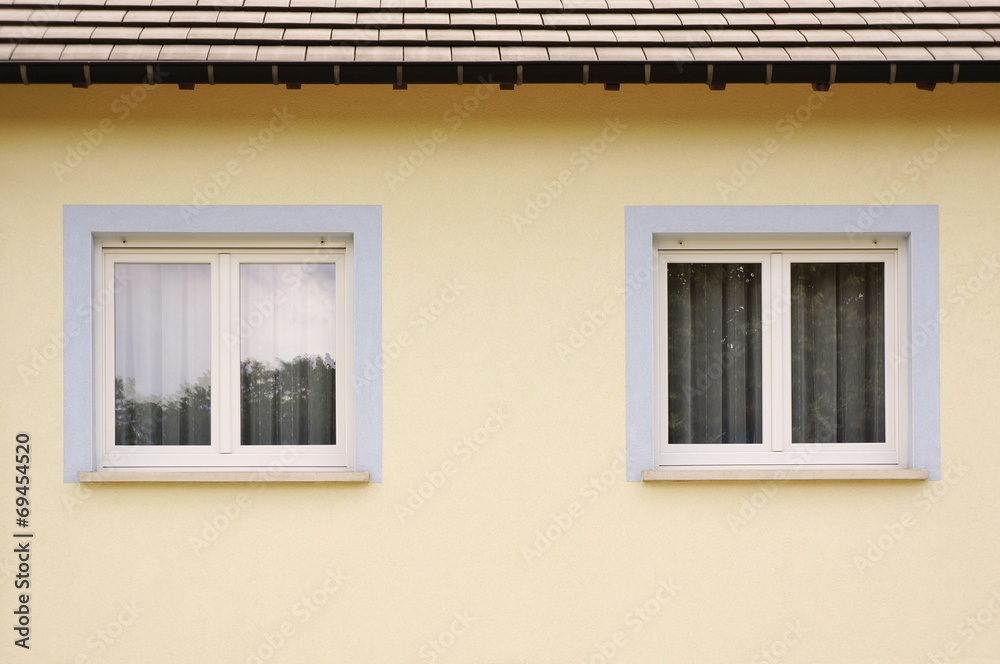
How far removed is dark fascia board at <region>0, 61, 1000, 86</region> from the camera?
4.12 m

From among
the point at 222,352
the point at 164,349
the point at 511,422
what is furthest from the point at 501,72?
the point at 164,349

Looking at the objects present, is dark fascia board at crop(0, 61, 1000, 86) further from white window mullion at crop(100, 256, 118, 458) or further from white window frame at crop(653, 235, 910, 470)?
white window mullion at crop(100, 256, 118, 458)

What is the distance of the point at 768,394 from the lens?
4.71 meters

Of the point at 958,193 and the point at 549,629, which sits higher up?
the point at 958,193

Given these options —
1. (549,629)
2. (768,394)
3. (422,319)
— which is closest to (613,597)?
(549,629)

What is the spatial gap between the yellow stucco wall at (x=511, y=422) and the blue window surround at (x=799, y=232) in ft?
0.24

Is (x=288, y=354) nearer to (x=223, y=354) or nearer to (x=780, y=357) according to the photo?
(x=223, y=354)

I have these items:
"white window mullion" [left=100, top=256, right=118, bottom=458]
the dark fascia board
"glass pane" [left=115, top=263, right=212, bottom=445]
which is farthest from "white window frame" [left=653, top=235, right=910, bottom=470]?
"white window mullion" [left=100, top=256, right=118, bottom=458]

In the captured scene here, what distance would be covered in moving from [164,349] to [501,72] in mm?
2699

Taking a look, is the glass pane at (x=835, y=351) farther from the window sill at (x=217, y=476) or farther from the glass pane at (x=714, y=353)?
the window sill at (x=217, y=476)

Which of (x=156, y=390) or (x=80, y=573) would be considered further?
(x=156, y=390)

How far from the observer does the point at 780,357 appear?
470cm

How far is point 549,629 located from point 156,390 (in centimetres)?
285

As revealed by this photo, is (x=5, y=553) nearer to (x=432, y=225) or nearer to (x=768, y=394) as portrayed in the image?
(x=432, y=225)
